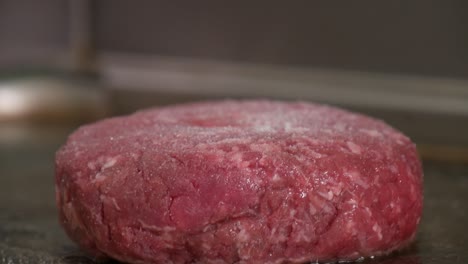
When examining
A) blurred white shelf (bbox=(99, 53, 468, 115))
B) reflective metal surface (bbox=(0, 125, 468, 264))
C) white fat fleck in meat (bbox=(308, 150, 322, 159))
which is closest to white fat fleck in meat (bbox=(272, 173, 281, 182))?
white fat fleck in meat (bbox=(308, 150, 322, 159))

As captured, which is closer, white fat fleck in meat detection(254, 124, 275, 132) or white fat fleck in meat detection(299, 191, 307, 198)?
white fat fleck in meat detection(299, 191, 307, 198)

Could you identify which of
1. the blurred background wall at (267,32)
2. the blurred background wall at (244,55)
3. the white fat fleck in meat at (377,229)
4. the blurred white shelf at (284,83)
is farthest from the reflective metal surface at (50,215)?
the blurred background wall at (267,32)

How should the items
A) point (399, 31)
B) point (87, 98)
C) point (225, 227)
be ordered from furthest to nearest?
point (87, 98) < point (399, 31) < point (225, 227)

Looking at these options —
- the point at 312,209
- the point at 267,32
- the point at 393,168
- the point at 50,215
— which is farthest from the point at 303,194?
the point at 267,32

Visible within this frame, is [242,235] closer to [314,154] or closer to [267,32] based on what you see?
[314,154]

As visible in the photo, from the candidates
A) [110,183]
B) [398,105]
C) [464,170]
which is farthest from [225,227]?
[398,105]

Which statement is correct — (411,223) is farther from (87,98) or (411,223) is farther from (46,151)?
(87,98)

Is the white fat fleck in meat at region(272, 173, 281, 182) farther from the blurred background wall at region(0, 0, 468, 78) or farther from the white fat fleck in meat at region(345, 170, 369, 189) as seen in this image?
the blurred background wall at region(0, 0, 468, 78)

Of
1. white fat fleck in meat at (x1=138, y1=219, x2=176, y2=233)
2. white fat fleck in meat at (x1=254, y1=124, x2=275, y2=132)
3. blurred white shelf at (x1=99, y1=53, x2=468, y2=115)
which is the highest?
white fat fleck in meat at (x1=254, y1=124, x2=275, y2=132)
